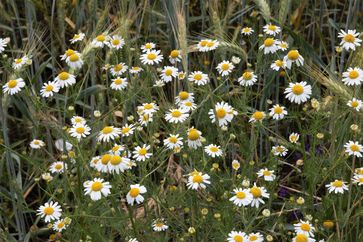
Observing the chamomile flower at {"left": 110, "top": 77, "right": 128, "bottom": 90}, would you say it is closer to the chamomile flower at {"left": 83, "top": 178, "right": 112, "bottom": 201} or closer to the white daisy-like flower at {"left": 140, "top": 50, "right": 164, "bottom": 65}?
the white daisy-like flower at {"left": 140, "top": 50, "right": 164, "bottom": 65}

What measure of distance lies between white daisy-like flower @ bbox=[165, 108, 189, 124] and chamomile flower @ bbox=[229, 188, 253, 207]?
0.27m

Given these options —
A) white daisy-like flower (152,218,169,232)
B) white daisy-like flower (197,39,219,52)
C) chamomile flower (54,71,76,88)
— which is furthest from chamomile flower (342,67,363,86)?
chamomile flower (54,71,76,88)

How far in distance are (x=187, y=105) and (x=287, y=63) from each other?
0.33 meters

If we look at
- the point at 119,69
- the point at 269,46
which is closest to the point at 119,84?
the point at 119,69

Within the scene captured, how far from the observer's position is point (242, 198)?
1.49m

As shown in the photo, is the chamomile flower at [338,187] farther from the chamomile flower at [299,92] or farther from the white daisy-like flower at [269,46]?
the white daisy-like flower at [269,46]

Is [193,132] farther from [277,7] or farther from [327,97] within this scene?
[277,7]

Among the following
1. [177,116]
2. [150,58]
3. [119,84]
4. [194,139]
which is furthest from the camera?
[150,58]

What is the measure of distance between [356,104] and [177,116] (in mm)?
486

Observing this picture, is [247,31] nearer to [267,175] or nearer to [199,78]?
[199,78]

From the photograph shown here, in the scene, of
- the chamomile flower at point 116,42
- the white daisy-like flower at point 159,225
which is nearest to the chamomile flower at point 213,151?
the white daisy-like flower at point 159,225

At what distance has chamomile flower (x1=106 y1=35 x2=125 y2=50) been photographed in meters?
1.83

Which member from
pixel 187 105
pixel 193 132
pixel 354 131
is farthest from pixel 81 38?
pixel 354 131

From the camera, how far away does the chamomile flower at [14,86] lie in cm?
166
